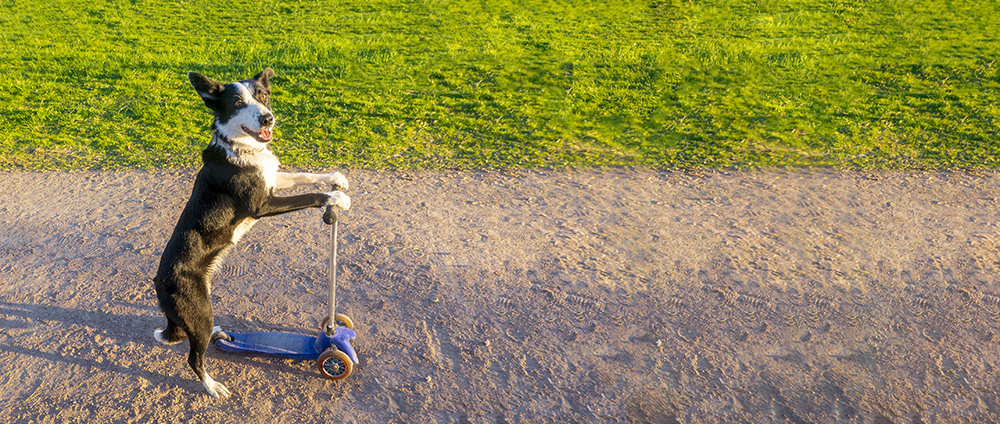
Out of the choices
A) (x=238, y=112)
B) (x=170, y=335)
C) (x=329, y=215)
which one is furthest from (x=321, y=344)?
(x=238, y=112)

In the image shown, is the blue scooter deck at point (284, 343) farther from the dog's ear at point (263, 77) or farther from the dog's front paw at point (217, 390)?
the dog's ear at point (263, 77)

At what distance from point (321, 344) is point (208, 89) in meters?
1.82

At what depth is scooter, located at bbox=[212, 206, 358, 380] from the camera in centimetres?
446

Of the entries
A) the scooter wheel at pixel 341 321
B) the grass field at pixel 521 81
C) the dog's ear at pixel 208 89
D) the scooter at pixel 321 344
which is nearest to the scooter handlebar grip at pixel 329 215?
the scooter at pixel 321 344

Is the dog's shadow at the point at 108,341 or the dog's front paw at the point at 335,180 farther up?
the dog's front paw at the point at 335,180

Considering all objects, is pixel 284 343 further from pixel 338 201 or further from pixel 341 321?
pixel 338 201

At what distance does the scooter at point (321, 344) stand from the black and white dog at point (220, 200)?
52cm

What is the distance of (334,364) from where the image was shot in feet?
14.7

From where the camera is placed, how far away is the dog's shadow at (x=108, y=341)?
4672 mm

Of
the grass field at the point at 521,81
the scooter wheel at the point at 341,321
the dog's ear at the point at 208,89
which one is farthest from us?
the grass field at the point at 521,81

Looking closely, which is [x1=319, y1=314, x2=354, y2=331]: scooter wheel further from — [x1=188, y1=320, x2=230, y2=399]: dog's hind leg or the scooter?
[x1=188, y1=320, x2=230, y2=399]: dog's hind leg

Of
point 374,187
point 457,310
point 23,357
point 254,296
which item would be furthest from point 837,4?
point 23,357

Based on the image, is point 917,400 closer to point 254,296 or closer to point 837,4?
point 254,296

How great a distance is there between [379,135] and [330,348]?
194 inches
